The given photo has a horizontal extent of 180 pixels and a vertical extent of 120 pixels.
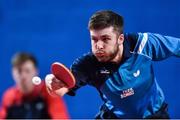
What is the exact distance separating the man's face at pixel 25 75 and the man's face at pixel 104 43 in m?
1.01

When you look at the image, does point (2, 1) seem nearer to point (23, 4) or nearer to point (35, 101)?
point (23, 4)

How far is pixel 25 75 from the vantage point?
10.5 ft

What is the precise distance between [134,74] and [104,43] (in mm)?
248

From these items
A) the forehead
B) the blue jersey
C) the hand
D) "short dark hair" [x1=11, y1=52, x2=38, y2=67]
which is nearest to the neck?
the blue jersey

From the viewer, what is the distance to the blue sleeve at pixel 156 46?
2.31m

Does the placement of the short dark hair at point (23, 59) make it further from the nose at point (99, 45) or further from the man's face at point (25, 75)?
the nose at point (99, 45)

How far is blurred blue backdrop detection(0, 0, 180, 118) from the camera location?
3412 mm

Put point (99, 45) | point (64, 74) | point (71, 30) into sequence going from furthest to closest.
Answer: point (71, 30)
point (99, 45)
point (64, 74)

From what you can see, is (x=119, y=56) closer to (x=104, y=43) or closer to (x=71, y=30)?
(x=104, y=43)

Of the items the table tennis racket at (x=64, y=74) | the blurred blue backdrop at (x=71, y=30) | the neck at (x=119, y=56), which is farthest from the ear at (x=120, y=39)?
the blurred blue backdrop at (x=71, y=30)

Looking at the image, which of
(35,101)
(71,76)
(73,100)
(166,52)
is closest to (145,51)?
(166,52)

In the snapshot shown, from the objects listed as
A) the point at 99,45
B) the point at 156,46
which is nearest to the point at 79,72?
the point at 99,45

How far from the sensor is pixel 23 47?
3.64m

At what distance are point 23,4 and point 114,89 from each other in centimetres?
152
